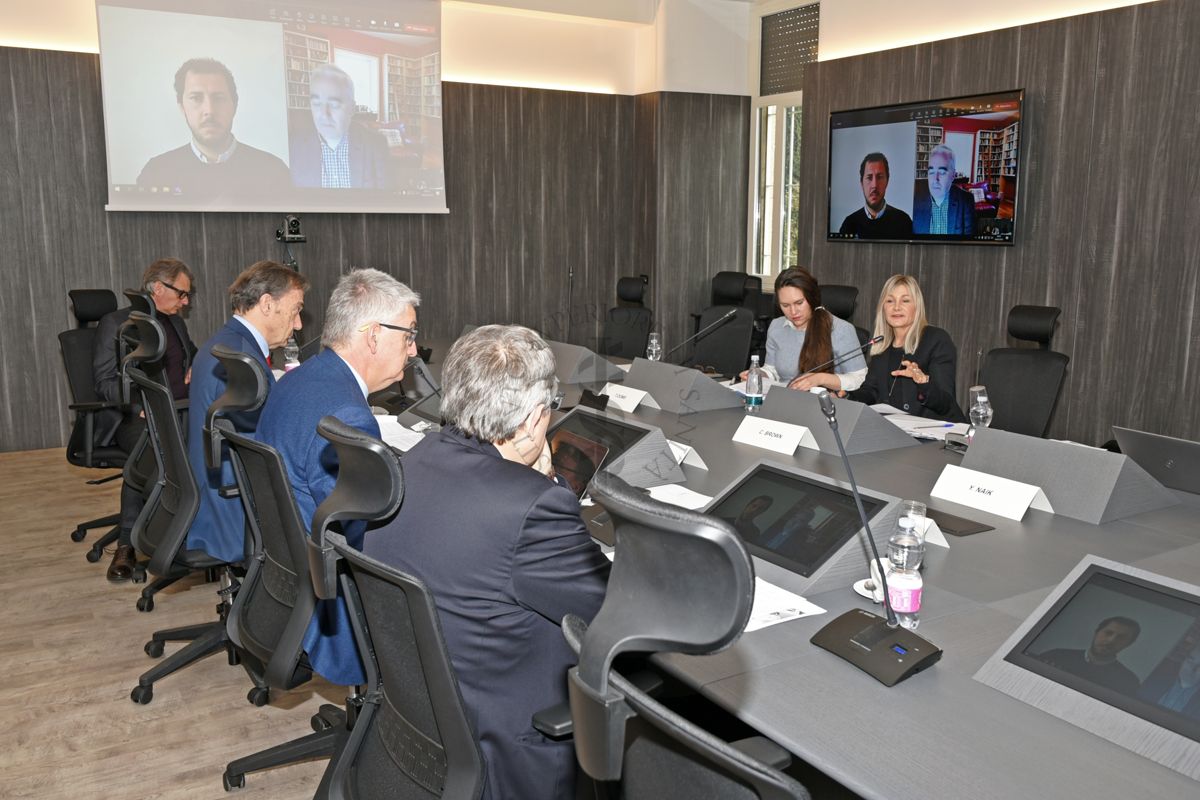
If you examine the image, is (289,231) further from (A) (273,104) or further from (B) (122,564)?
(B) (122,564)

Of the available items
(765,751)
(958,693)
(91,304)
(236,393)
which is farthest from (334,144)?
(765,751)

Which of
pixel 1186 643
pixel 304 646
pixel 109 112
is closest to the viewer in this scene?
pixel 1186 643

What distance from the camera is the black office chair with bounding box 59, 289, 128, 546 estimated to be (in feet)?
15.0

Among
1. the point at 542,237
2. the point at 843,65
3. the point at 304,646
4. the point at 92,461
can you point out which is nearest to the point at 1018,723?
the point at 304,646

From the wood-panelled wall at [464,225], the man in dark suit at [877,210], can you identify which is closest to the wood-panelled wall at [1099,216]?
the man in dark suit at [877,210]

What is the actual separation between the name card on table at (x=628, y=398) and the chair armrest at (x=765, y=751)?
2.88 m

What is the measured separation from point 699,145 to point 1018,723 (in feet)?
24.4

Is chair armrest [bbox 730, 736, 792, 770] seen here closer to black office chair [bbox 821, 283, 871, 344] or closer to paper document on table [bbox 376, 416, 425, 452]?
paper document on table [bbox 376, 416, 425, 452]

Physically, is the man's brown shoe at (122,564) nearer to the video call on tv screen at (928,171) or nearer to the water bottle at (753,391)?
the water bottle at (753,391)

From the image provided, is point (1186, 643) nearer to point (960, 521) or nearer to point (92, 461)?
point (960, 521)

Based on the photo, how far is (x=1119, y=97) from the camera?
5.46 metres

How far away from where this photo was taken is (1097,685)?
5.22 ft

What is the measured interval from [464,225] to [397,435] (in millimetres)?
4586

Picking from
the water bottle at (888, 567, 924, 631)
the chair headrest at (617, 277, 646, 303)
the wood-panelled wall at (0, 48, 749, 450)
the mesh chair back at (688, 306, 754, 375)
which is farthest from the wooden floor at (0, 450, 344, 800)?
the chair headrest at (617, 277, 646, 303)
